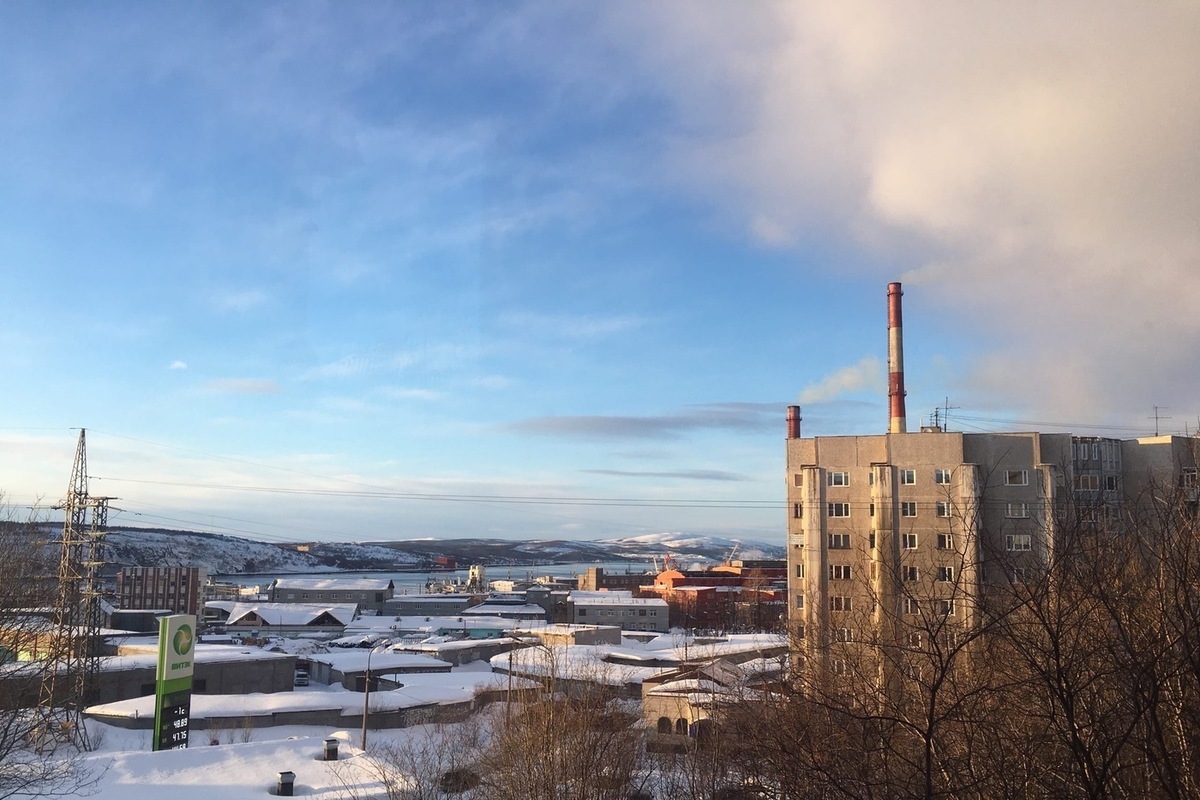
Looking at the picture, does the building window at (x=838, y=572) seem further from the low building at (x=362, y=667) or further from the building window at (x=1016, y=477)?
the low building at (x=362, y=667)

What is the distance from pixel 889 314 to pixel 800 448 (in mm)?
6324

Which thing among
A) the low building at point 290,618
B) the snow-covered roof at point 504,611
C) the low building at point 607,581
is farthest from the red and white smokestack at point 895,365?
the low building at point 607,581

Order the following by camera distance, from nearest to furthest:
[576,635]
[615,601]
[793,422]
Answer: [793,422] < [576,635] < [615,601]

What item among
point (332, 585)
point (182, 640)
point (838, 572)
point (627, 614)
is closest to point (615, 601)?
point (627, 614)

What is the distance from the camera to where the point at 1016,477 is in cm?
3005

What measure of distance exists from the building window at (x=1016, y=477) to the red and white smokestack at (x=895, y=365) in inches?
150

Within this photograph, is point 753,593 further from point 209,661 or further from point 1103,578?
point 1103,578

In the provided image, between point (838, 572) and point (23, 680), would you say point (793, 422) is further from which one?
point (23, 680)

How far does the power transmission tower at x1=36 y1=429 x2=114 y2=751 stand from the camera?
2520 centimetres

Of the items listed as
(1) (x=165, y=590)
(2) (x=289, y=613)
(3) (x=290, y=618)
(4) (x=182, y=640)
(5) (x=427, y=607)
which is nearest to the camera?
(4) (x=182, y=640)

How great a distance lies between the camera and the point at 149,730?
1112 inches

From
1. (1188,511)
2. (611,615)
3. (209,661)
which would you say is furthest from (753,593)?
(1188,511)

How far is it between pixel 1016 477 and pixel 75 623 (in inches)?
1326

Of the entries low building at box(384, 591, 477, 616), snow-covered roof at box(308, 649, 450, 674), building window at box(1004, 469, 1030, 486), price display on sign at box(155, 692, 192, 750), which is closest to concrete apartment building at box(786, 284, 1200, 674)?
building window at box(1004, 469, 1030, 486)
